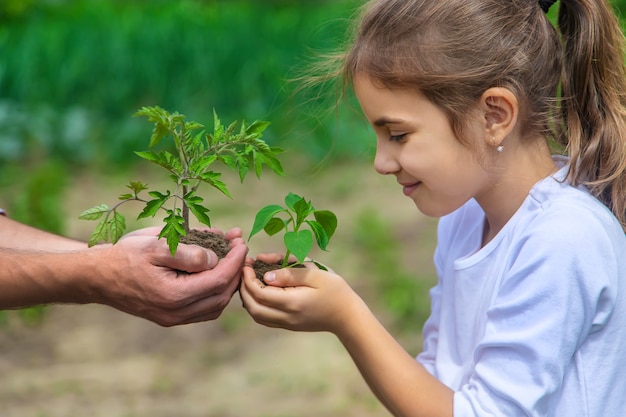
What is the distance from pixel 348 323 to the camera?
1.87 meters

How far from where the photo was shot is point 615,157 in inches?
73.0

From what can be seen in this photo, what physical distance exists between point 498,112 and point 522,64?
0.11m

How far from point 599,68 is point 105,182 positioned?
13.5ft

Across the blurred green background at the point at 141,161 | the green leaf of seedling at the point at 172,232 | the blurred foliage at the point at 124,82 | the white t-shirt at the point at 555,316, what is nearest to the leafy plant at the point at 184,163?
the green leaf of seedling at the point at 172,232

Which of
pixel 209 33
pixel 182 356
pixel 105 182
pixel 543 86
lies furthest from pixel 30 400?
pixel 209 33

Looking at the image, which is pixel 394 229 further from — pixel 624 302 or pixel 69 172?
pixel 624 302

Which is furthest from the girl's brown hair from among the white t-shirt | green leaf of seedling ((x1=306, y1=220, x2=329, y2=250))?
green leaf of seedling ((x1=306, y1=220, x2=329, y2=250))

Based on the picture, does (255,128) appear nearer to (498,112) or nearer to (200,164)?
(200,164)

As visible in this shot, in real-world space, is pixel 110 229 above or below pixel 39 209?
below

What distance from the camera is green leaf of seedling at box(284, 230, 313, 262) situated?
1.80 metres

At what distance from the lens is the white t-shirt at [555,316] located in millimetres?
1671

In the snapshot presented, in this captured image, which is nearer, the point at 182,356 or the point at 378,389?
the point at 378,389

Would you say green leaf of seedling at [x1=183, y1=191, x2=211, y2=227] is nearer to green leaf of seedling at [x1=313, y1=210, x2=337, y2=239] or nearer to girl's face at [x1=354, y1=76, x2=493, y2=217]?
green leaf of seedling at [x1=313, y1=210, x2=337, y2=239]

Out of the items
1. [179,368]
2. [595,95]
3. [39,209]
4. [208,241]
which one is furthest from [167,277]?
[39,209]
